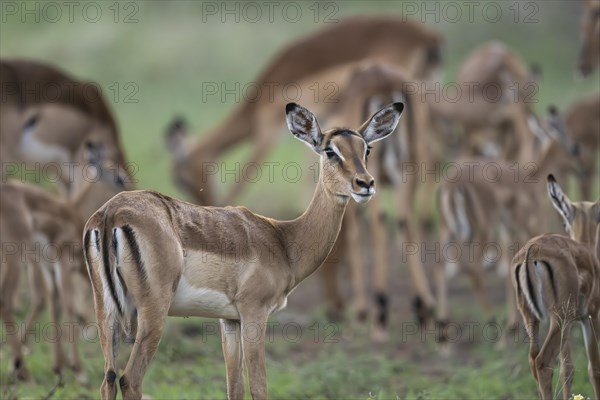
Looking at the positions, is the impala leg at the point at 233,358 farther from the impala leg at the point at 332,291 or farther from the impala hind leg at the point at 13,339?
the impala leg at the point at 332,291

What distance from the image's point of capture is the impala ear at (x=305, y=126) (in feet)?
19.6

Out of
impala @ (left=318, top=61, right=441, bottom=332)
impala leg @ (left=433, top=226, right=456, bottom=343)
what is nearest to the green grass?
impala leg @ (left=433, top=226, right=456, bottom=343)

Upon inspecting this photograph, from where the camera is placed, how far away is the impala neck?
5.92 m

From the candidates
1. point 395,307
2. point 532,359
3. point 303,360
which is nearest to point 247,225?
point 532,359

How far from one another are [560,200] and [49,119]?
184 inches

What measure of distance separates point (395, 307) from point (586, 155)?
206cm

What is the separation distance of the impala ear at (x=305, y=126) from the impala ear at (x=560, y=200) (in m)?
1.24

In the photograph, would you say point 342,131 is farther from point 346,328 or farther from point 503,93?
point 503,93

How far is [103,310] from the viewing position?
5.31 m

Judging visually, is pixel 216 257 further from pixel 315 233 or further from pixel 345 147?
pixel 345 147

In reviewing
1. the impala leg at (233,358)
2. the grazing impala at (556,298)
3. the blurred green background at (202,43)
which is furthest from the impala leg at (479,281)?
the blurred green background at (202,43)

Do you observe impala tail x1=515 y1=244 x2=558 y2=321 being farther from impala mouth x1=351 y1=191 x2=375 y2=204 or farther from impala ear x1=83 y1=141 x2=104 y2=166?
impala ear x1=83 y1=141 x2=104 y2=166

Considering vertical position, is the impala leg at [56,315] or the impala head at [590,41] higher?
the impala head at [590,41]

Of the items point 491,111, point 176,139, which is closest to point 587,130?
point 491,111
